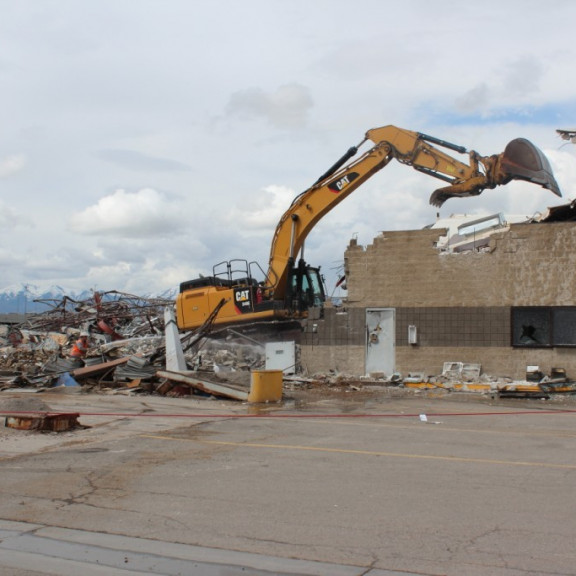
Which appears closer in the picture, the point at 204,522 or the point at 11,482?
the point at 204,522

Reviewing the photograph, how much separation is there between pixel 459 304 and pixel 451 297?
Answer: 31 centimetres

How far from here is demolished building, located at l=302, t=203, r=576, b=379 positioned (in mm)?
19703

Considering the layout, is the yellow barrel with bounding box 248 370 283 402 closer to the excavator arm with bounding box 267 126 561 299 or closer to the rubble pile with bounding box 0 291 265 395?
the rubble pile with bounding box 0 291 265 395

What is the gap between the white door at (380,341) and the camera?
70.0 ft

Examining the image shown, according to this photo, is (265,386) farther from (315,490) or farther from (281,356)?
(315,490)

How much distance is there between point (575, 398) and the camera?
17969mm

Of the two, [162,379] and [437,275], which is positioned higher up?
[437,275]

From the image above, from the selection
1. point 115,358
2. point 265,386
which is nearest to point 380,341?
point 265,386

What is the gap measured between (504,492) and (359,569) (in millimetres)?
2776

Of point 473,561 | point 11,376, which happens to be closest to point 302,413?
point 473,561

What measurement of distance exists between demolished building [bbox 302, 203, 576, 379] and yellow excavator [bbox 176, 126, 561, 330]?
1415 millimetres

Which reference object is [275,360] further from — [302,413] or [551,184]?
[551,184]

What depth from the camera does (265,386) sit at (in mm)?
16469

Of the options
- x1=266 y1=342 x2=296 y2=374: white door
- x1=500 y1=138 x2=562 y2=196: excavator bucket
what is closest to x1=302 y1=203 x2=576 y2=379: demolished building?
x1=266 y1=342 x2=296 y2=374: white door
